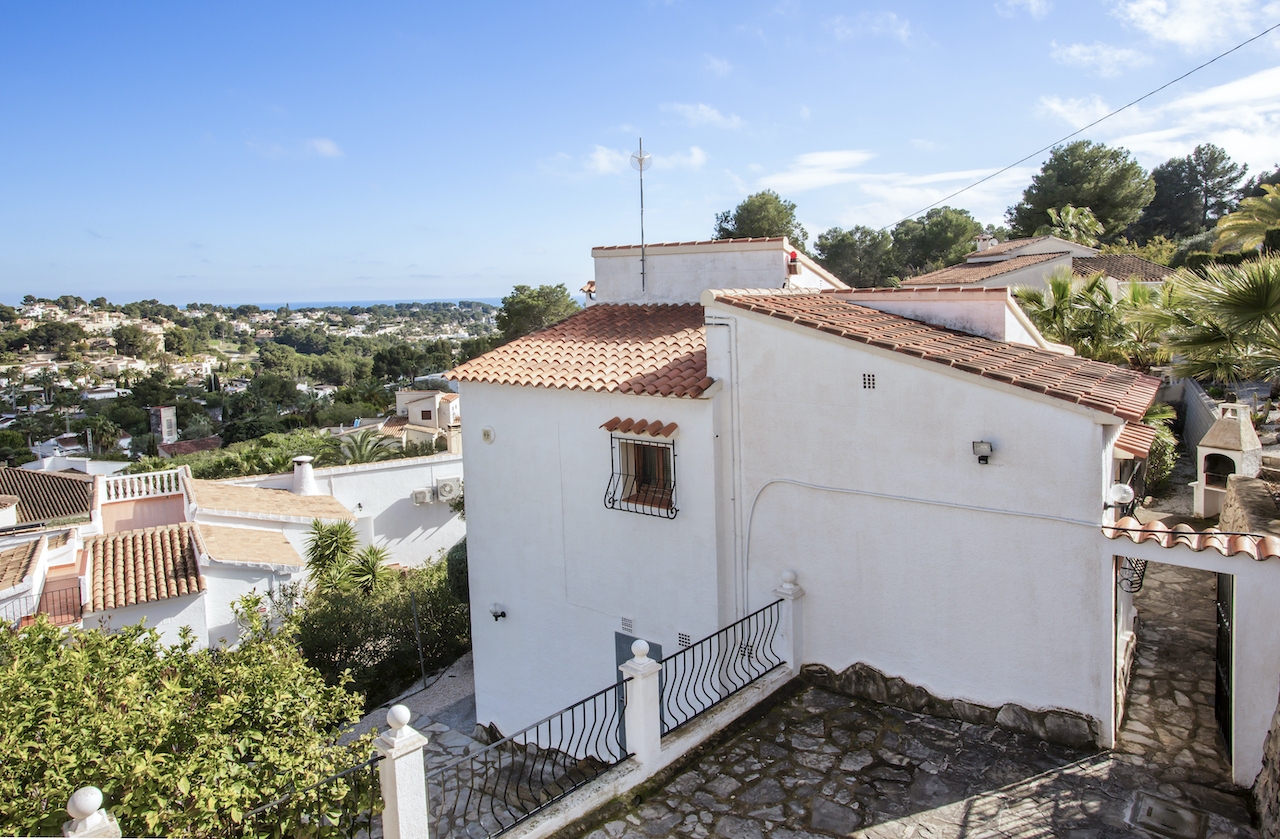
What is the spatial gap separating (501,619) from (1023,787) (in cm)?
737

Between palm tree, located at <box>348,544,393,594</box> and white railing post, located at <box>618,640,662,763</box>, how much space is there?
54.4ft

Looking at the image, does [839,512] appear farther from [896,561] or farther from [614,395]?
[614,395]

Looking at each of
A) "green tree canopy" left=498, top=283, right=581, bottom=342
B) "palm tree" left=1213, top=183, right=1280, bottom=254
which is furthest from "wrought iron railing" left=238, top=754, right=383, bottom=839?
"green tree canopy" left=498, top=283, right=581, bottom=342

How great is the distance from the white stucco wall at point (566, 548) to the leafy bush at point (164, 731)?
4672 mm

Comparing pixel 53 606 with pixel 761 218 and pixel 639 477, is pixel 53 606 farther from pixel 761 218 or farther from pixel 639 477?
pixel 761 218

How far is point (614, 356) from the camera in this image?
10.6 metres

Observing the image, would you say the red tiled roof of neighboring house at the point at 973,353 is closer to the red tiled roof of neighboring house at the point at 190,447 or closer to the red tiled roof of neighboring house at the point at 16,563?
the red tiled roof of neighboring house at the point at 16,563

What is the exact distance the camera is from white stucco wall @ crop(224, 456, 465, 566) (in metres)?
27.9

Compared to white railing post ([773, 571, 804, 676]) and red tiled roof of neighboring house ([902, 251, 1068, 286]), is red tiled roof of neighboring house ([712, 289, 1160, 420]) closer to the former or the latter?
white railing post ([773, 571, 804, 676])

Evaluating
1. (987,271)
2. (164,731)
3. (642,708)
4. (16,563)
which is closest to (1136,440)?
(642,708)

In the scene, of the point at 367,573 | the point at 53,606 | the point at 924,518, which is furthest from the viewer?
the point at 367,573

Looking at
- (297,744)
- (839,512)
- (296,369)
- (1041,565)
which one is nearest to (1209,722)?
(1041,565)

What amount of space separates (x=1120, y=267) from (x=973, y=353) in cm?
3050

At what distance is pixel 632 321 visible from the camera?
12.3 metres
